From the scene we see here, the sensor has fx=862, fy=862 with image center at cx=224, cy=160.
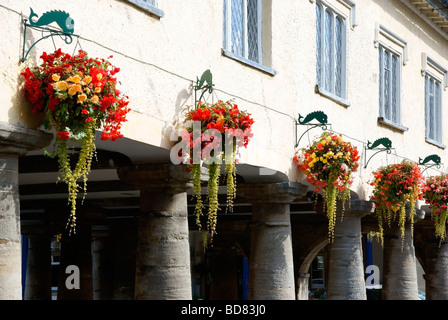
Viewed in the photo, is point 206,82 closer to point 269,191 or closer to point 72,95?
point 269,191

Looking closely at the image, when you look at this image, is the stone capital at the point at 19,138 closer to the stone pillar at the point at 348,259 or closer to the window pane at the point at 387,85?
the stone pillar at the point at 348,259

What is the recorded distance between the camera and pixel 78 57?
22.0ft

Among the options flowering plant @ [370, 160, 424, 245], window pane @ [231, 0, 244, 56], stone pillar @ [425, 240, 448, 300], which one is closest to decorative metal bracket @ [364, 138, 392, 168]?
flowering plant @ [370, 160, 424, 245]

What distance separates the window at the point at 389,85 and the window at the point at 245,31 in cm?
410

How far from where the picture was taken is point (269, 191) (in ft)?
34.3

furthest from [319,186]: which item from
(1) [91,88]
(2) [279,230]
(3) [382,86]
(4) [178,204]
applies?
(1) [91,88]

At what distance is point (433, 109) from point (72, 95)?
11.8 m

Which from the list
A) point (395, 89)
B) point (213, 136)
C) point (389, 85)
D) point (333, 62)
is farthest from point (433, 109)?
point (213, 136)

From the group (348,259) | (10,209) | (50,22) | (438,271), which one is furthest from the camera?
(438,271)

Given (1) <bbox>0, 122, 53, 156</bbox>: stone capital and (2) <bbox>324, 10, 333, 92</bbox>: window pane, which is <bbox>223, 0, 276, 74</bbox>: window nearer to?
(2) <bbox>324, 10, 333, 92</bbox>: window pane

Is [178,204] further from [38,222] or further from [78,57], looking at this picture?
[38,222]

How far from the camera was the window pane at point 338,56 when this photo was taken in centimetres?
1259

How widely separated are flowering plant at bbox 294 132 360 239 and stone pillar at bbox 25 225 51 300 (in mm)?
6442

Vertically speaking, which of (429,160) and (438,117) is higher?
(438,117)
